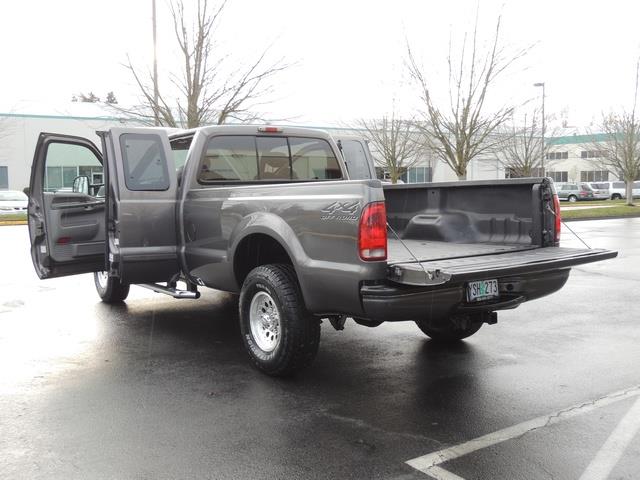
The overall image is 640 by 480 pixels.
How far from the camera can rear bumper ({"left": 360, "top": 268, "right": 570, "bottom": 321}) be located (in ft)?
13.5

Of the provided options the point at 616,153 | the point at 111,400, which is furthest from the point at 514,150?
the point at 111,400

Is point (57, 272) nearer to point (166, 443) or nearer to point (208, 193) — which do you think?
point (208, 193)

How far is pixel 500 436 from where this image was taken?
12.7 feet

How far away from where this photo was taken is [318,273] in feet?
14.7

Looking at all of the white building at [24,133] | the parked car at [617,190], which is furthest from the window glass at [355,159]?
the parked car at [617,190]

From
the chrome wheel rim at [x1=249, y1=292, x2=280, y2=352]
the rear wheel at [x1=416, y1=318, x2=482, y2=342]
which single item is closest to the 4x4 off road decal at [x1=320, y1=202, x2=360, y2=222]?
the chrome wheel rim at [x1=249, y1=292, x2=280, y2=352]

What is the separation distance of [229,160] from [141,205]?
0.95m

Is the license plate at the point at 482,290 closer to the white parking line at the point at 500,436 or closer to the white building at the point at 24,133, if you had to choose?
the white parking line at the point at 500,436

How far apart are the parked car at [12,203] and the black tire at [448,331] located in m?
25.9

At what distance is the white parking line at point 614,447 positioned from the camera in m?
3.36

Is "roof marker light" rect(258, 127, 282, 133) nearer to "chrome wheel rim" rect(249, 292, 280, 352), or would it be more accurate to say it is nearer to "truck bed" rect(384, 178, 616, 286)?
Result: "truck bed" rect(384, 178, 616, 286)

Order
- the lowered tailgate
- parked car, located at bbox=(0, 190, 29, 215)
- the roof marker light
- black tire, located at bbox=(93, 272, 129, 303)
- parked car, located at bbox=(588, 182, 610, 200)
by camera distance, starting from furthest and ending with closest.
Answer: parked car, located at bbox=(588, 182, 610, 200) < parked car, located at bbox=(0, 190, 29, 215) < black tire, located at bbox=(93, 272, 129, 303) < the roof marker light < the lowered tailgate

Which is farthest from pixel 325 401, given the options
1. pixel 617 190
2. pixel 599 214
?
pixel 617 190

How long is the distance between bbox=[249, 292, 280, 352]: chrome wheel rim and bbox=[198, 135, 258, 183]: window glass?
150 cm
